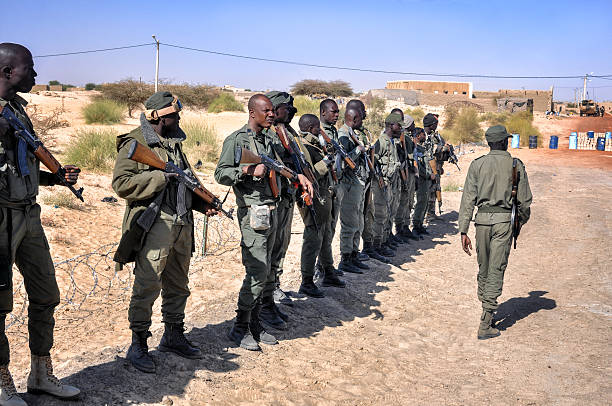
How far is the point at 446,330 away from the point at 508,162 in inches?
74.0

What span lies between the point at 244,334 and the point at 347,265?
115 inches

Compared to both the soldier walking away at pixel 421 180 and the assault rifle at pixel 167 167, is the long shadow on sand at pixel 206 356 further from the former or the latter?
the soldier walking away at pixel 421 180

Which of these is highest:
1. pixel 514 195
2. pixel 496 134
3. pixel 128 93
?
pixel 128 93

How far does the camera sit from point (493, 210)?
550 centimetres

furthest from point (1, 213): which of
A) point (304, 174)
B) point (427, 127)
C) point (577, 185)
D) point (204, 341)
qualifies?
point (577, 185)

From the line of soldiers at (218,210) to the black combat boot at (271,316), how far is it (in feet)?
0.04

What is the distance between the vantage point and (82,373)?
3756 mm

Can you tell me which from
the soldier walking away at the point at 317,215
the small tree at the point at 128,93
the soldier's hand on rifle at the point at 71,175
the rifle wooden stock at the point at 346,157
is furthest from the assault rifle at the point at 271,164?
the small tree at the point at 128,93

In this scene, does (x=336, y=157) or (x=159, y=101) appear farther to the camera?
(x=336, y=157)

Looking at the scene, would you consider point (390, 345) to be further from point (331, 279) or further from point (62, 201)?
point (62, 201)

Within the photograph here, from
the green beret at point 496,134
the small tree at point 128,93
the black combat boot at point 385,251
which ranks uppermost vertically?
the small tree at point 128,93

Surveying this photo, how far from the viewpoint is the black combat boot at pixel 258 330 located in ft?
15.3

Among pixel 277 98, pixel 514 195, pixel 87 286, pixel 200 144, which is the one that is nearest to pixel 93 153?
pixel 200 144

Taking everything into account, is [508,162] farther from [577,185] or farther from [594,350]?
[577,185]
